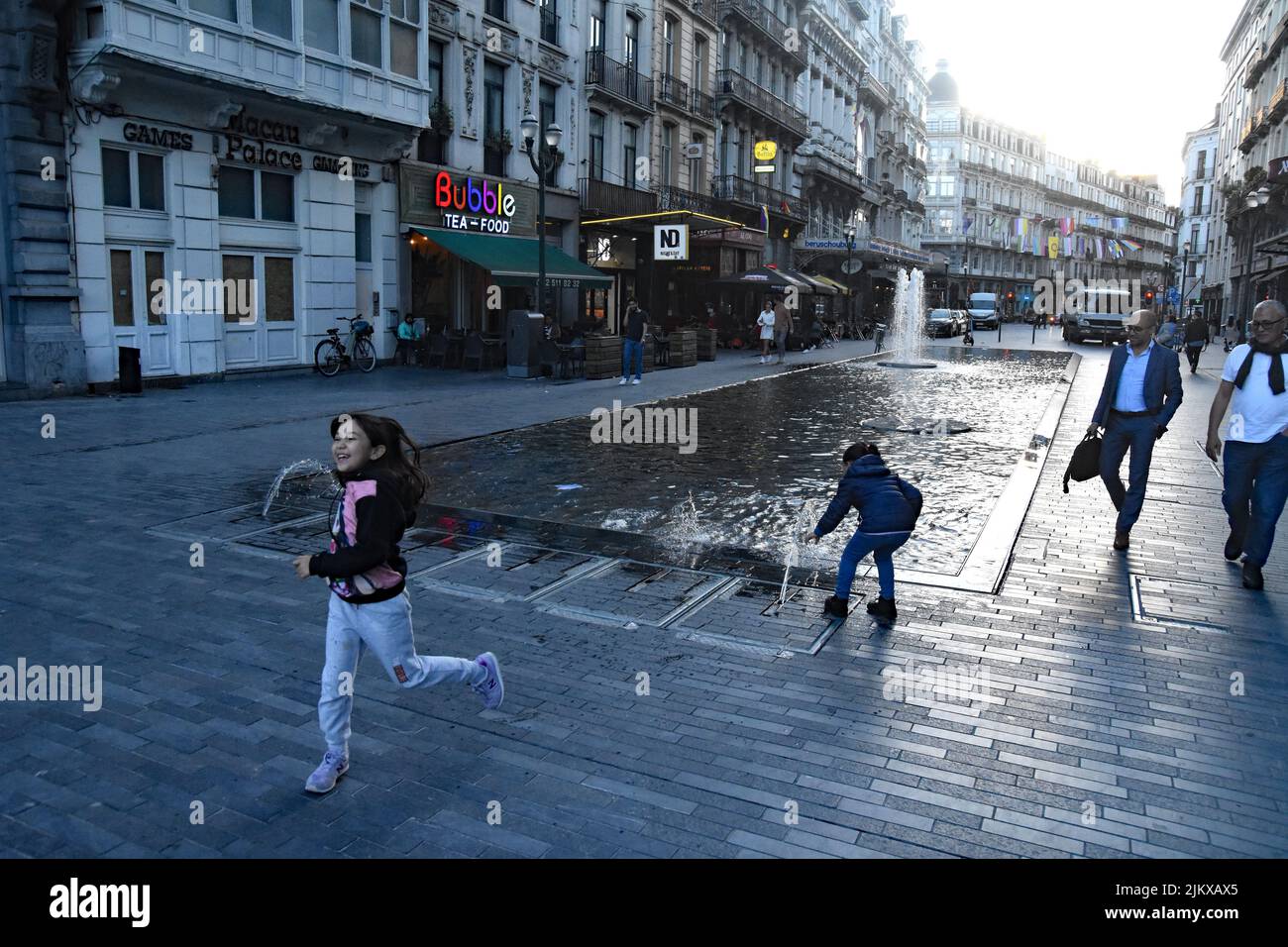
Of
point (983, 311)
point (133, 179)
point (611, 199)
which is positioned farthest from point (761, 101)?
point (133, 179)

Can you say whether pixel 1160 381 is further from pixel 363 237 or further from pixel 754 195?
pixel 754 195

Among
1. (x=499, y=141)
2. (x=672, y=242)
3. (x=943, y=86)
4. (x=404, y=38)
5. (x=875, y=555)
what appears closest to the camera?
(x=875, y=555)

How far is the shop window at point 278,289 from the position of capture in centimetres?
1933

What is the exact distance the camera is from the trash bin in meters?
15.8

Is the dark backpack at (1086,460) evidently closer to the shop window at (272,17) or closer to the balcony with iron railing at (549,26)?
the shop window at (272,17)

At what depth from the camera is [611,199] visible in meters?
30.6

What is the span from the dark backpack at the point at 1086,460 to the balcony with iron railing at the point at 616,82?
79.9 ft

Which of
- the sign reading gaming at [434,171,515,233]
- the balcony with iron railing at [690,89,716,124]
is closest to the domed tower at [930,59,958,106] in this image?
the balcony with iron railing at [690,89,716,124]

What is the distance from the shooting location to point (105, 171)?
16.2 meters

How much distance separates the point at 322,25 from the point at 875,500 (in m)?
17.6

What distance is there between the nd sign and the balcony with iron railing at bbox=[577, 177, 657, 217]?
2981 mm
